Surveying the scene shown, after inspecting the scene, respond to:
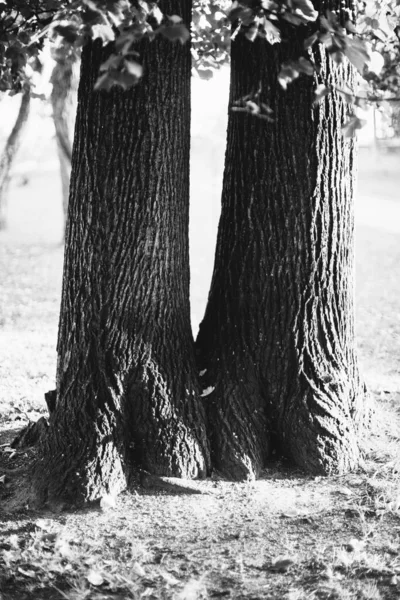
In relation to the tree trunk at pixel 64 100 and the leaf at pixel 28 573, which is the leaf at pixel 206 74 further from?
the tree trunk at pixel 64 100

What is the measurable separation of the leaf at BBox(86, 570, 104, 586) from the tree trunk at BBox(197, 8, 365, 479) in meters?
1.18

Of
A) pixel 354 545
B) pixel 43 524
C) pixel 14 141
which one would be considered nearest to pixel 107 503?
pixel 43 524

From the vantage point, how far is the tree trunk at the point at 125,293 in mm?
4035

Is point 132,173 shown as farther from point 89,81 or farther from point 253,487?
point 253,487

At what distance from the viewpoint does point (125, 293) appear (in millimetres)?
4152

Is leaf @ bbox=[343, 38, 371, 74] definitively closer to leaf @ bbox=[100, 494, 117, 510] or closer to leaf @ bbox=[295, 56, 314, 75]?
leaf @ bbox=[295, 56, 314, 75]

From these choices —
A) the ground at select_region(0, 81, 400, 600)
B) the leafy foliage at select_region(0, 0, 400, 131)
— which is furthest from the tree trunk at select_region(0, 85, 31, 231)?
the ground at select_region(0, 81, 400, 600)

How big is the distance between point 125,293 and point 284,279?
988 mm

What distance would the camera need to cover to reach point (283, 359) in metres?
4.36

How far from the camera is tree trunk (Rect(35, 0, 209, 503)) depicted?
4035mm

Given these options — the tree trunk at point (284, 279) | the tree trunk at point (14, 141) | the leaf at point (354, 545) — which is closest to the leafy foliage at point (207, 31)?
the tree trunk at point (284, 279)

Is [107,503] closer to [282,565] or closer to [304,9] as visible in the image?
[282,565]

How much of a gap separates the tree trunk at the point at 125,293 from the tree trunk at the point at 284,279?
319 millimetres

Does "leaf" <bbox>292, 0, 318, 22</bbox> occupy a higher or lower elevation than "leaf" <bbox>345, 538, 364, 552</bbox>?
higher
